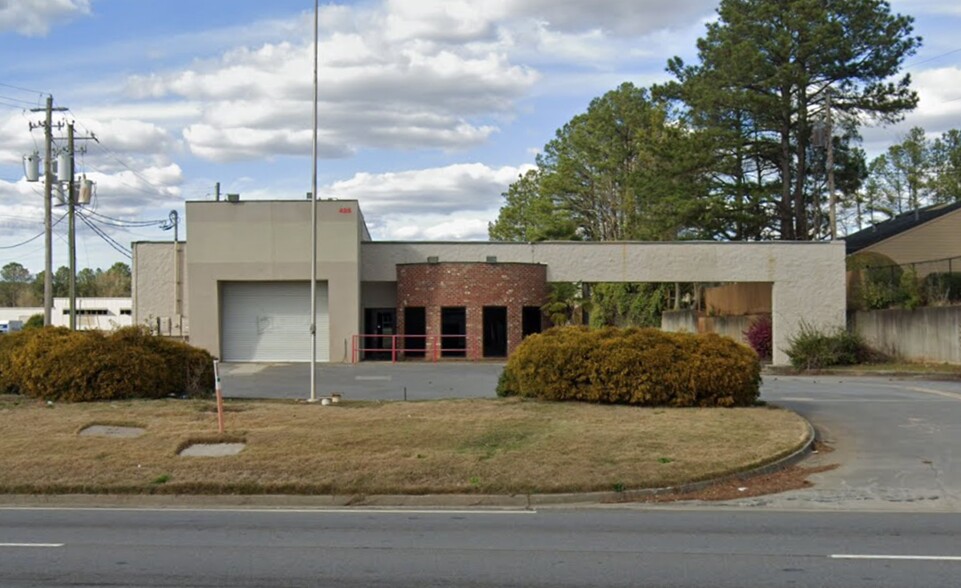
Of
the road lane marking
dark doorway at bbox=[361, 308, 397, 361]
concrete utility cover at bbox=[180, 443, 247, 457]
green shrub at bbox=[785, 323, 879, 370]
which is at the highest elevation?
dark doorway at bbox=[361, 308, 397, 361]

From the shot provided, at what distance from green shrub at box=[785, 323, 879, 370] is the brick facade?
34.4 feet

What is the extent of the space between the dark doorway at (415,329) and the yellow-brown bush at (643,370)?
19718 millimetres

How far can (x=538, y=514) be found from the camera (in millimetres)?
12156

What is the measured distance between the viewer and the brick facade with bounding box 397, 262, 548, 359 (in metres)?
38.3

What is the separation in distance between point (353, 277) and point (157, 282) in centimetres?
855

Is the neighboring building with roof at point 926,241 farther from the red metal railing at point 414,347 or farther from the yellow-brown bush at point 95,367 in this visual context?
the yellow-brown bush at point 95,367

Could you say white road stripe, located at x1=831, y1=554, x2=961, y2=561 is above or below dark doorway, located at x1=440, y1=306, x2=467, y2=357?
below

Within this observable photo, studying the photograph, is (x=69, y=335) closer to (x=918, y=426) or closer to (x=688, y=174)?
(x=918, y=426)

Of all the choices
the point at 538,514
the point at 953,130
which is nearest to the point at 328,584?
the point at 538,514

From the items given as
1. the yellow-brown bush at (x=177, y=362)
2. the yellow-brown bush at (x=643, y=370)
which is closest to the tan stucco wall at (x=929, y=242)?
the yellow-brown bush at (x=643, y=370)

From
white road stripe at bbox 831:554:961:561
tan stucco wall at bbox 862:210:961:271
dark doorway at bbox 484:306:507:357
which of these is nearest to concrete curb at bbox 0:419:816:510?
white road stripe at bbox 831:554:961:561

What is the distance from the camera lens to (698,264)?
40.1 meters

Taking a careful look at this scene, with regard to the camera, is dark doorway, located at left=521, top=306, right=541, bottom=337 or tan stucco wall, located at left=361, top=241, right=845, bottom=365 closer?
dark doorway, located at left=521, top=306, right=541, bottom=337

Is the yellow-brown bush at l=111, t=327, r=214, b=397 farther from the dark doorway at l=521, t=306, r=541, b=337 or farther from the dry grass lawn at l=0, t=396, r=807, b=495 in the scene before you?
the dark doorway at l=521, t=306, r=541, b=337
